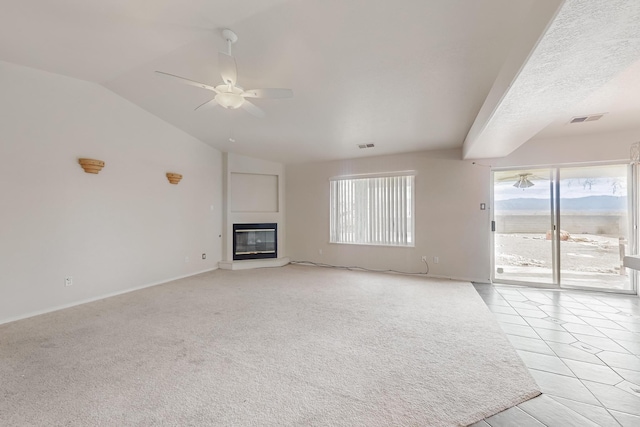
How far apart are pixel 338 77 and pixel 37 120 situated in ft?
12.2

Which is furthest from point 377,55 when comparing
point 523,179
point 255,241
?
point 255,241

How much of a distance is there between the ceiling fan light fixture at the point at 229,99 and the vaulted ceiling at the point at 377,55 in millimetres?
538

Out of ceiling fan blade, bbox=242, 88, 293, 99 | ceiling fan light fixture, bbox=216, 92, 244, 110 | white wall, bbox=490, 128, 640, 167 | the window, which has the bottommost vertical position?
the window

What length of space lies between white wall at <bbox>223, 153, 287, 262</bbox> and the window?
4.32ft

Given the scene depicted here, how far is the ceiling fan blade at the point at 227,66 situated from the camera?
2.34 m

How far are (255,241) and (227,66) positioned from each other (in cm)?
449

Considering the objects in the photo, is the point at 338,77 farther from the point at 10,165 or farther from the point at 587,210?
Answer: the point at 587,210

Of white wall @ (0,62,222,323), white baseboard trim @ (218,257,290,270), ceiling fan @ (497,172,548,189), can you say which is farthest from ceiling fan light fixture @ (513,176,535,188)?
white wall @ (0,62,222,323)

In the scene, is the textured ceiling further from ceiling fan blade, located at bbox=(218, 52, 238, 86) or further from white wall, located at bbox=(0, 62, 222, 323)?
white wall, located at bbox=(0, 62, 222, 323)

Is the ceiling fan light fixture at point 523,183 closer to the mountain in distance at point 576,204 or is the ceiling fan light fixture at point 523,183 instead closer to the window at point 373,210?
the mountain in distance at point 576,204

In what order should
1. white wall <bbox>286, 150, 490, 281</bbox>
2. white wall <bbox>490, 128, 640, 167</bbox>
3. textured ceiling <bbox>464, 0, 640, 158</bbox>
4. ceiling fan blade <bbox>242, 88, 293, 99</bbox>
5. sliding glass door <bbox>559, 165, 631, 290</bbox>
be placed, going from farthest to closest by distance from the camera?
white wall <bbox>286, 150, 490, 281</bbox> → sliding glass door <bbox>559, 165, 631, 290</bbox> → white wall <bbox>490, 128, 640, 167</bbox> → ceiling fan blade <bbox>242, 88, 293, 99</bbox> → textured ceiling <bbox>464, 0, 640, 158</bbox>

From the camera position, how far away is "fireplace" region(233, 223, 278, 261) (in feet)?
20.4

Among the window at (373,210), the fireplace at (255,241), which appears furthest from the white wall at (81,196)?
the window at (373,210)

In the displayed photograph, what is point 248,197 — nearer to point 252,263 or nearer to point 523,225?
point 252,263
